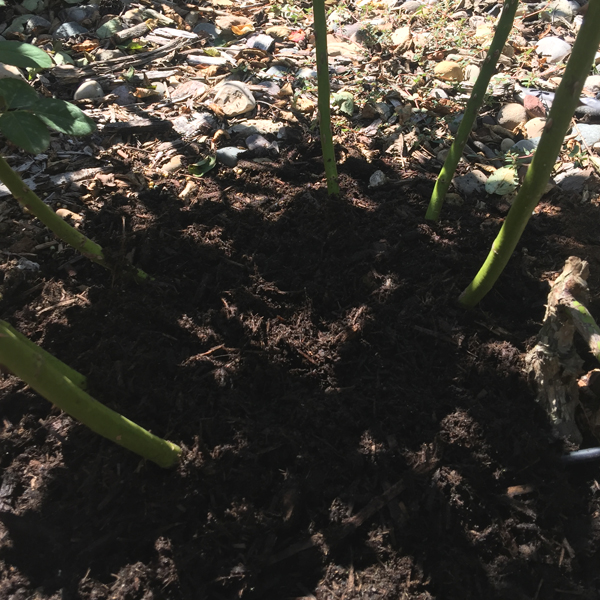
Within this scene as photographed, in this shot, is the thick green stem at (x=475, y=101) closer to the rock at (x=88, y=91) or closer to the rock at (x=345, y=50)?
the rock at (x=345, y=50)

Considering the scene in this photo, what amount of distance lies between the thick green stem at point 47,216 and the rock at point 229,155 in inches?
41.0

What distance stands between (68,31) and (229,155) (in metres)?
2.29

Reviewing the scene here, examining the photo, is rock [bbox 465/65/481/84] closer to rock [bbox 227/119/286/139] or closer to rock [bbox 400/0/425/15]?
rock [bbox 400/0/425/15]

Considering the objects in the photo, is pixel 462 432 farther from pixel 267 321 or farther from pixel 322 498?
pixel 267 321

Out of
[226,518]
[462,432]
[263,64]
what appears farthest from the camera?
[263,64]

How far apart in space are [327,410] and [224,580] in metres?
0.67

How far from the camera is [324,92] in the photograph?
7.63 ft

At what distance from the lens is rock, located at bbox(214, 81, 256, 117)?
3.50 metres

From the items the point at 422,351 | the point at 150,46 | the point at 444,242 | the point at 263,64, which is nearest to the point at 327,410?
the point at 422,351

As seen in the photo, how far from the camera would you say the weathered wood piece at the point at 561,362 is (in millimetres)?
1883

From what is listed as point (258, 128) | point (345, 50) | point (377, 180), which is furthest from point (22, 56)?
point (345, 50)

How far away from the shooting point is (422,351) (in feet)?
6.89

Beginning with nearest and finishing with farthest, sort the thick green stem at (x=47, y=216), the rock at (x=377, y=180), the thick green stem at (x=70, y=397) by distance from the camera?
the thick green stem at (x=70, y=397)
the thick green stem at (x=47, y=216)
the rock at (x=377, y=180)

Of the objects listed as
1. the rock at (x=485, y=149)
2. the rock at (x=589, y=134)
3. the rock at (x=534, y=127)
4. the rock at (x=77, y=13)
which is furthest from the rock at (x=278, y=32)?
the rock at (x=589, y=134)
